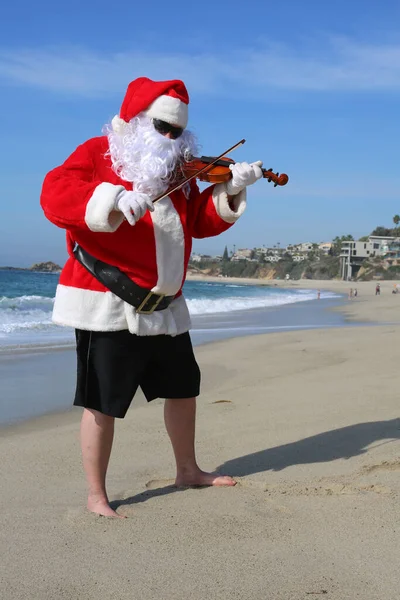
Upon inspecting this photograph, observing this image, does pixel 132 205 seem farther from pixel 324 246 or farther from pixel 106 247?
pixel 324 246

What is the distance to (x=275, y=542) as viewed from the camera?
90.8 inches

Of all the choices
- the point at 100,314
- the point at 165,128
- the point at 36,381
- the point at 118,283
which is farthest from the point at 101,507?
the point at 36,381

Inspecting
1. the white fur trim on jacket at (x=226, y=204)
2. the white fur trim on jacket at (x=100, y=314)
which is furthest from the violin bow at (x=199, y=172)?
the white fur trim on jacket at (x=100, y=314)

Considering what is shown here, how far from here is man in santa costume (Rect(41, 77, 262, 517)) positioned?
106 inches

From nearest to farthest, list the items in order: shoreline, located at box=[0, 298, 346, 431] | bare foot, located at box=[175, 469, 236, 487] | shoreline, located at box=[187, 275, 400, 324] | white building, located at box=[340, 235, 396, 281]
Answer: bare foot, located at box=[175, 469, 236, 487]
shoreline, located at box=[0, 298, 346, 431]
shoreline, located at box=[187, 275, 400, 324]
white building, located at box=[340, 235, 396, 281]

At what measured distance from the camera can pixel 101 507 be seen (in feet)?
8.72

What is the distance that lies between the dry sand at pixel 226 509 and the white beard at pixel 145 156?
1.32m

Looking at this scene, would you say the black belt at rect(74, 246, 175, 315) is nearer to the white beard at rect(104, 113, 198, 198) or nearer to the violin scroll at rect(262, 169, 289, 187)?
the white beard at rect(104, 113, 198, 198)

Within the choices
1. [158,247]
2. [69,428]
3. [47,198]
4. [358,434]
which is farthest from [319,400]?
[47,198]

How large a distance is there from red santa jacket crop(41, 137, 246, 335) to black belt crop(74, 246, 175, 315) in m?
0.02

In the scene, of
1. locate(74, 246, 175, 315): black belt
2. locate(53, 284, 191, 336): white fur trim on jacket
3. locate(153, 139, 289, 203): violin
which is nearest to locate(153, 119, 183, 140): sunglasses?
locate(153, 139, 289, 203): violin

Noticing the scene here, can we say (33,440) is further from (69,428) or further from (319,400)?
(319,400)

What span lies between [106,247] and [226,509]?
1142 mm

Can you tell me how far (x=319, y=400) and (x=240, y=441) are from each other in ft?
3.78
